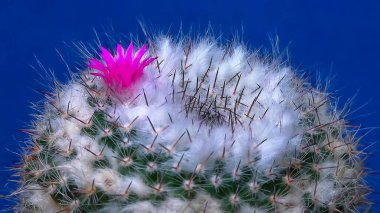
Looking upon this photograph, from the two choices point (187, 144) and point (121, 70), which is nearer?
point (187, 144)

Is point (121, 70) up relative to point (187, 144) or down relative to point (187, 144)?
up

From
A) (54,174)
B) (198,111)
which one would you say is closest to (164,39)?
(198,111)

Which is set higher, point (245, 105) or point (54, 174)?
point (245, 105)

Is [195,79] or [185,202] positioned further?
[195,79]

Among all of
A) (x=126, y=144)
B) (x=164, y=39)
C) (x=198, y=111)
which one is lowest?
(x=126, y=144)

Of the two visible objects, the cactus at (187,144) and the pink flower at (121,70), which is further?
the pink flower at (121,70)

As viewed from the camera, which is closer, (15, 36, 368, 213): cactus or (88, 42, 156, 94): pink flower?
(15, 36, 368, 213): cactus

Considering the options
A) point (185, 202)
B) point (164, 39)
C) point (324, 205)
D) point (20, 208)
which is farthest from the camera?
point (164, 39)

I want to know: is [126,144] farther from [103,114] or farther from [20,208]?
[20,208]
